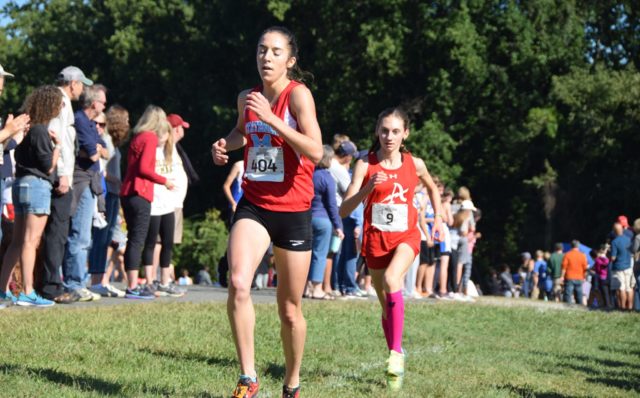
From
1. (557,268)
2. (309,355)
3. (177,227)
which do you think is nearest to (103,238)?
(177,227)

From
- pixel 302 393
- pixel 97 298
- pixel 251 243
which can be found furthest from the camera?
pixel 97 298

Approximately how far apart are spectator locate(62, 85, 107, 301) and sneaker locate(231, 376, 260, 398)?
5624 millimetres

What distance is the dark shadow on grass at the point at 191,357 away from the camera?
7.98 m

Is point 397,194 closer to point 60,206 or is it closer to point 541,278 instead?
point 60,206

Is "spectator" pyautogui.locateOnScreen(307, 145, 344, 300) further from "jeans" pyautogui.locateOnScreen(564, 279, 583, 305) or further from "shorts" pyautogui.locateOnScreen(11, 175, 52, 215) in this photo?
"jeans" pyautogui.locateOnScreen(564, 279, 583, 305)

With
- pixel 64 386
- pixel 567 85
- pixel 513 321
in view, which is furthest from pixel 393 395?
pixel 567 85

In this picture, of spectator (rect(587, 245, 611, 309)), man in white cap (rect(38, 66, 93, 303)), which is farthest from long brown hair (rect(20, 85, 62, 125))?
spectator (rect(587, 245, 611, 309))

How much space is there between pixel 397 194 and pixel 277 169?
239cm

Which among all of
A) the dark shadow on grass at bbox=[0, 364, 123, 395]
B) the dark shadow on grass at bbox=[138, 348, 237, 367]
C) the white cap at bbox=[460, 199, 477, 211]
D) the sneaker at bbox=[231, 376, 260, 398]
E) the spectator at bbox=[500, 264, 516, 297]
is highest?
the white cap at bbox=[460, 199, 477, 211]

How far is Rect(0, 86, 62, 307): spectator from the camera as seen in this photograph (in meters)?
9.98

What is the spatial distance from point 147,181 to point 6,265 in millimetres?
1990

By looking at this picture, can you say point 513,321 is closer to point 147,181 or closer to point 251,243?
point 147,181

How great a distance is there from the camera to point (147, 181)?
11.7 metres

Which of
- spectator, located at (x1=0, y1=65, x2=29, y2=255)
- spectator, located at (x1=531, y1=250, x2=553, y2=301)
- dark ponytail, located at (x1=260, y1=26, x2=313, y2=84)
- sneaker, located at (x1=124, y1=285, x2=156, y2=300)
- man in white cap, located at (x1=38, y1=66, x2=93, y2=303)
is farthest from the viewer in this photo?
spectator, located at (x1=531, y1=250, x2=553, y2=301)
